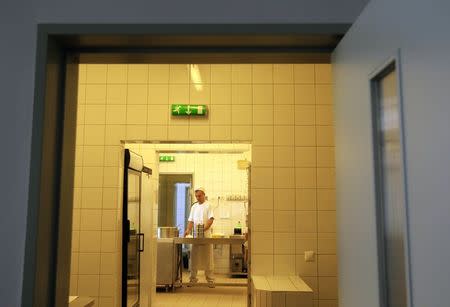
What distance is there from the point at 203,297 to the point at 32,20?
5.58 meters

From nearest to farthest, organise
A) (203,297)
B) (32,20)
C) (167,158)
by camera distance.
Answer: (32,20)
(203,297)
(167,158)

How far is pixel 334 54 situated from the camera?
158 cm

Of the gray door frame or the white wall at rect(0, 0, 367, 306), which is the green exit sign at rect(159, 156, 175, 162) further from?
the white wall at rect(0, 0, 367, 306)

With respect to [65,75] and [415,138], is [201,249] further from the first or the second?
[415,138]

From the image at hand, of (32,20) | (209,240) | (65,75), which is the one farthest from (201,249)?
(32,20)

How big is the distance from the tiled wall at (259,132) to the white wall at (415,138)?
3286mm

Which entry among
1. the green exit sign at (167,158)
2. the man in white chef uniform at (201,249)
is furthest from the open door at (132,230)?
the green exit sign at (167,158)

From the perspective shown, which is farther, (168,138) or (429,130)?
(168,138)

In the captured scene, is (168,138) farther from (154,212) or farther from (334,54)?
(334,54)

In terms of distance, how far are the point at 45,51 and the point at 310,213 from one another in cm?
357

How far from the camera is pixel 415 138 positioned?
92 centimetres

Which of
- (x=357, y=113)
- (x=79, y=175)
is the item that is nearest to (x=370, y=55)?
(x=357, y=113)

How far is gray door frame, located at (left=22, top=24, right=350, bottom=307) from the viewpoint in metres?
1.50

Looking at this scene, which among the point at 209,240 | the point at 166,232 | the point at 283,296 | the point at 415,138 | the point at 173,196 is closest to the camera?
the point at 415,138
